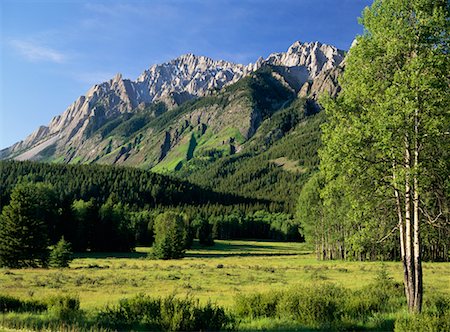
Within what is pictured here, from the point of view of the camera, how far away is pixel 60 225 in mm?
98812

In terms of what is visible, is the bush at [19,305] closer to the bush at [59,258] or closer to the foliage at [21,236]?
the bush at [59,258]

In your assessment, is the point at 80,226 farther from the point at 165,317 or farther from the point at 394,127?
the point at 394,127

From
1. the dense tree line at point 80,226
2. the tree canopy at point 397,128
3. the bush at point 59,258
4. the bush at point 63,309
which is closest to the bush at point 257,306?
the tree canopy at point 397,128

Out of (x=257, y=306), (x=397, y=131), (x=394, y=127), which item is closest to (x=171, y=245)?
(x=257, y=306)

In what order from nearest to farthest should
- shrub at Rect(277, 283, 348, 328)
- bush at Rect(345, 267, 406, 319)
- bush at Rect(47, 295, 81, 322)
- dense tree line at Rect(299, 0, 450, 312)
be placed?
dense tree line at Rect(299, 0, 450, 312) → shrub at Rect(277, 283, 348, 328) → bush at Rect(47, 295, 81, 322) → bush at Rect(345, 267, 406, 319)

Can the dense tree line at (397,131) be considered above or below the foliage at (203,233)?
above

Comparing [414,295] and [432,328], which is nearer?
[432,328]

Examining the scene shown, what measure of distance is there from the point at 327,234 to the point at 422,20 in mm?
68870

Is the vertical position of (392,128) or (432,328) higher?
(392,128)

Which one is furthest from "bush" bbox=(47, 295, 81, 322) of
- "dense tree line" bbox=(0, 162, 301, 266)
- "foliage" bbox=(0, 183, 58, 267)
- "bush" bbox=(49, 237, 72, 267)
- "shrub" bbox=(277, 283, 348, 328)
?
"dense tree line" bbox=(0, 162, 301, 266)

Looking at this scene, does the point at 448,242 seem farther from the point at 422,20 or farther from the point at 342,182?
the point at 422,20

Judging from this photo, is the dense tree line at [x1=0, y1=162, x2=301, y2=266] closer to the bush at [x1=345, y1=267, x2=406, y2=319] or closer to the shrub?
the shrub

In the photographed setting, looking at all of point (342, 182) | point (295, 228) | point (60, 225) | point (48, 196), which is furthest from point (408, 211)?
point (295, 228)

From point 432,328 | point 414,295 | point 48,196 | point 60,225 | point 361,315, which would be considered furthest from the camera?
point 48,196
